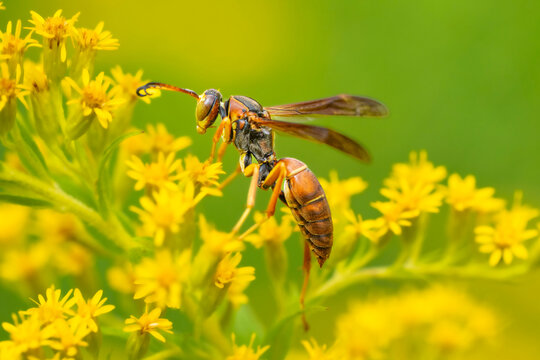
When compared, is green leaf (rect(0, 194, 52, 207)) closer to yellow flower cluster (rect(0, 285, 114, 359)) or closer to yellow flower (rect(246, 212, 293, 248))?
yellow flower cluster (rect(0, 285, 114, 359))

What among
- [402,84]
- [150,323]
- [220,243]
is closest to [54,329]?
[150,323]

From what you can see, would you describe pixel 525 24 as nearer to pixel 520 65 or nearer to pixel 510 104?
pixel 520 65

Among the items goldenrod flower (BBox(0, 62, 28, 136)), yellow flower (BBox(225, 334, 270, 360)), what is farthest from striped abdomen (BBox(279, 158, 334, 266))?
goldenrod flower (BBox(0, 62, 28, 136))

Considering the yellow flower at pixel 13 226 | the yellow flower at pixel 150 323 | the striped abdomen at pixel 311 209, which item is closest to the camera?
the yellow flower at pixel 150 323

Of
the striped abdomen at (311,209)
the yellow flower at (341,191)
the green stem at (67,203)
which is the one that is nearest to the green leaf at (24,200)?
the green stem at (67,203)

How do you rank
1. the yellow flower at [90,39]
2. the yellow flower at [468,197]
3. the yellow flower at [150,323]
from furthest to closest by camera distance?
1. the yellow flower at [468,197]
2. the yellow flower at [90,39]
3. the yellow flower at [150,323]

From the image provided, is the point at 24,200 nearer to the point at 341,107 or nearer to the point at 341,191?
the point at 341,191

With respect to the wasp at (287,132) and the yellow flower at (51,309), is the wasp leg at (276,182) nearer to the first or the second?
the wasp at (287,132)
